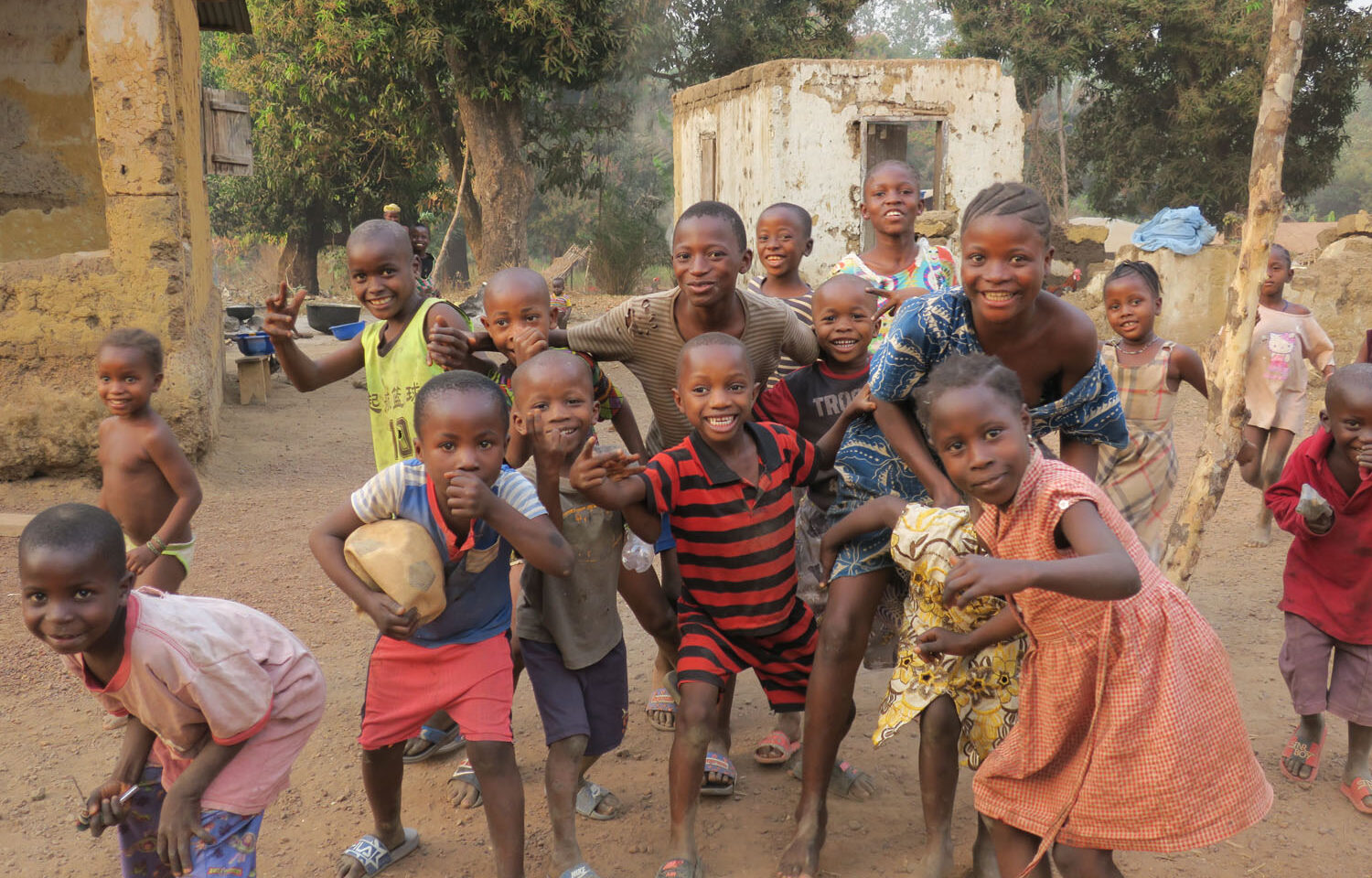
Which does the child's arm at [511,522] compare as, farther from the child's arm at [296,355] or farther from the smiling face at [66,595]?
the child's arm at [296,355]

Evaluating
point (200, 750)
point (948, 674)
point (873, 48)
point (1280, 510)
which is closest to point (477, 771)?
point (200, 750)

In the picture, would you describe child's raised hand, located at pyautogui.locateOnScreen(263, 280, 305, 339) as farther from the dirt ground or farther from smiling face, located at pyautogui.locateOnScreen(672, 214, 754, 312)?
the dirt ground

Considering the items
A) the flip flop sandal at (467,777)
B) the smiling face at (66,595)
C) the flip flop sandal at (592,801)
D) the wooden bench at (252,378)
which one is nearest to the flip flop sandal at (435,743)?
the flip flop sandal at (467,777)

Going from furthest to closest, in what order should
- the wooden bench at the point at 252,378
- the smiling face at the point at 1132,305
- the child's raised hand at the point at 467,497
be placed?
the wooden bench at the point at 252,378, the smiling face at the point at 1132,305, the child's raised hand at the point at 467,497

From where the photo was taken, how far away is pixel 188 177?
6.42m

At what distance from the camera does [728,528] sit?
2832 millimetres

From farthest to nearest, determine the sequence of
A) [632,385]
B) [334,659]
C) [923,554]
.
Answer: [632,385] < [334,659] < [923,554]

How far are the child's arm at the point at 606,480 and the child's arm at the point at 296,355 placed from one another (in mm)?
1099

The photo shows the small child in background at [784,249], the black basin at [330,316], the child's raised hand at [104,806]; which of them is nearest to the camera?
the child's raised hand at [104,806]

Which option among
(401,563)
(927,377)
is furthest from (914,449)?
(401,563)

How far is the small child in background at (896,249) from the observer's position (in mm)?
3893

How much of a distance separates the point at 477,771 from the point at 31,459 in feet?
15.8

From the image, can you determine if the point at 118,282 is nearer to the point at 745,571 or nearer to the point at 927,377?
the point at 745,571

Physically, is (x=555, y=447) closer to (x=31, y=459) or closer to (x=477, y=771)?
(x=477, y=771)
